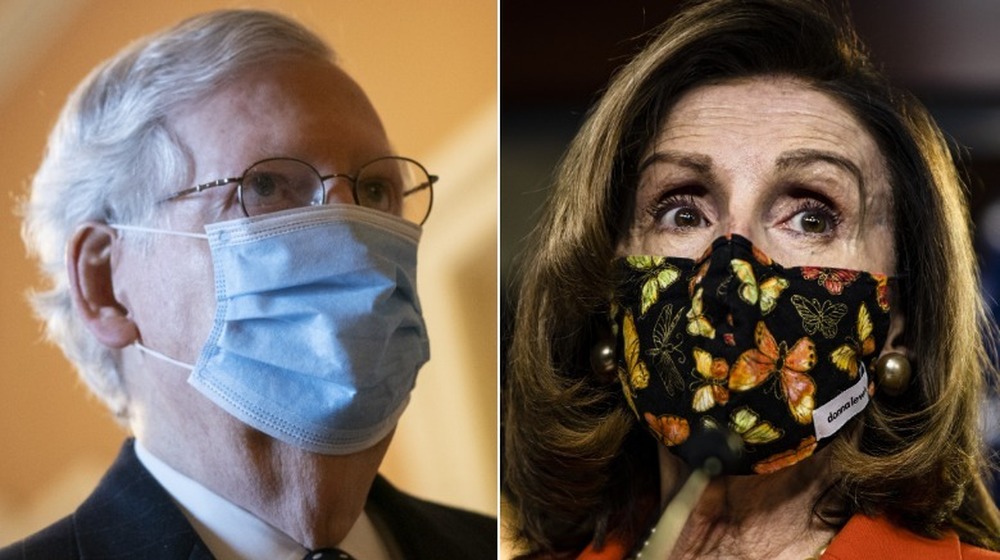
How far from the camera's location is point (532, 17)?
8.46 ft

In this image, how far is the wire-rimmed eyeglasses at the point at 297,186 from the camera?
231cm

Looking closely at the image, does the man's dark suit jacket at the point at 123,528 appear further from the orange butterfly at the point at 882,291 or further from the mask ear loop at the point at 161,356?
the orange butterfly at the point at 882,291

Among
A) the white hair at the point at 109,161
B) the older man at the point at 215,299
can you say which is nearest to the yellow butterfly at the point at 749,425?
the older man at the point at 215,299

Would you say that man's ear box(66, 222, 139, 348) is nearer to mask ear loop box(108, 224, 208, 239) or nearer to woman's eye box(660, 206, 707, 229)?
mask ear loop box(108, 224, 208, 239)

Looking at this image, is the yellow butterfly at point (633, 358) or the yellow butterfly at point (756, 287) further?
the yellow butterfly at point (633, 358)

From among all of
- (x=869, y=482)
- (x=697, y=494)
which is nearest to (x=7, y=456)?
(x=697, y=494)

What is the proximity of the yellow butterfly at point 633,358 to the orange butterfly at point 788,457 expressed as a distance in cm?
22

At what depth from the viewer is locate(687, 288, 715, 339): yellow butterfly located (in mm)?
2145

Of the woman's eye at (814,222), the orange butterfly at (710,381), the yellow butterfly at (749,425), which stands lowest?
the yellow butterfly at (749,425)

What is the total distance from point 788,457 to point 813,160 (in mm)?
480

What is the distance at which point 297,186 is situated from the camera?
7.65 feet

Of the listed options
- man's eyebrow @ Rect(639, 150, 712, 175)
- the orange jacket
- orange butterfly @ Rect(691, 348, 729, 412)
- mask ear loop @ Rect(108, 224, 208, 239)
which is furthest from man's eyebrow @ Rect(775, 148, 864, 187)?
mask ear loop @ Rect(108, 224, 208, 239)

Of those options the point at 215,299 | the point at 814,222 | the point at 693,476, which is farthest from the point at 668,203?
the point at 215,299

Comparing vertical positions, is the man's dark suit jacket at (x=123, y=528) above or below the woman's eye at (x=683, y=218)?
below
